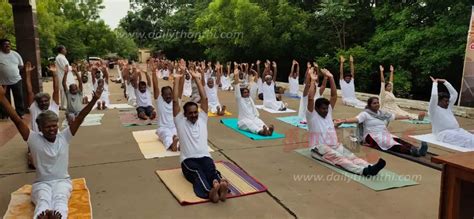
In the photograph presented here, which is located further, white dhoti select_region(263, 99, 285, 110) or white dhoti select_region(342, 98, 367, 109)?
white dhoti select_region(342, 98, 367, 109)

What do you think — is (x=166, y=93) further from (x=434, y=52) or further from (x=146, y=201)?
(x=434, y=52)

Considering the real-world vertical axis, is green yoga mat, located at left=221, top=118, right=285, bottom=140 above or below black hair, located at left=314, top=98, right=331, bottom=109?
below

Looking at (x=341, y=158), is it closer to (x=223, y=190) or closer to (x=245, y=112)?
(x=223, y=190)

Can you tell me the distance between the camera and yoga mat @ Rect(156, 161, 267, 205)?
4109mm

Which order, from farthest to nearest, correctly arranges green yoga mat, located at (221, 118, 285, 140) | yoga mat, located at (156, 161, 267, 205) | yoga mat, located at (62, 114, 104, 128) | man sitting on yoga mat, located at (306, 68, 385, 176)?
1. yoga mat, located at (62, 114, 104, 128)
2. green yoga mat, located at (221, 118, 285, 140)
3. man sitting on yoga mat, located at (306, 68, 385, 176)
4. yoga mat, located at (156, 161, 267, 205)

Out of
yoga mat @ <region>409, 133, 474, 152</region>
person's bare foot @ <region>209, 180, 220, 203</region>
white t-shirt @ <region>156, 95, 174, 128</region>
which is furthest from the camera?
white t-shirt @ <region>156, 95, 174, 128</region>

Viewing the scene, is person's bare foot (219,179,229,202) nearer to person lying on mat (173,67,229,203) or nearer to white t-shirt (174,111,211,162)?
person lying on mat (173,67,229,203)

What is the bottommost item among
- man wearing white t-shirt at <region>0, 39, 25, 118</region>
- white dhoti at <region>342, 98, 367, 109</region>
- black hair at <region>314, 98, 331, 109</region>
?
white dhoti at <region>342, 98, 367, 109</region>

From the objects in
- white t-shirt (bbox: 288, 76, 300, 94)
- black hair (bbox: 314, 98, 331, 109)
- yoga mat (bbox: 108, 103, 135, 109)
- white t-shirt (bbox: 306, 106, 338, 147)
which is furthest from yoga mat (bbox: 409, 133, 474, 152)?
yoga mat (bbox: 108, 103, 135, 109)

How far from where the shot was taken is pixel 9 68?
25.3 feet

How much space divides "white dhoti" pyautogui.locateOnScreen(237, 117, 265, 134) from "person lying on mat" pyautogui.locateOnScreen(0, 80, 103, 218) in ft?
13.1

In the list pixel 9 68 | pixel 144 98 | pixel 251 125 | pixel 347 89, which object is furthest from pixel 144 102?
pixel 347 89

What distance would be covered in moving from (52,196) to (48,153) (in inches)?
16.5

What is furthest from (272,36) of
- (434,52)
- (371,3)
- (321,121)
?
(321,121)
